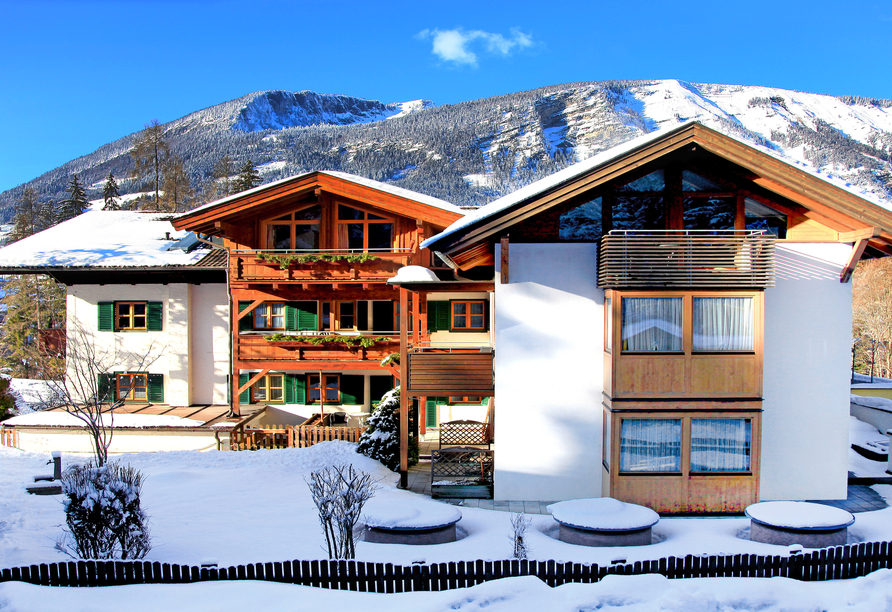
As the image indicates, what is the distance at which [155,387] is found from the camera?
66.4 feet

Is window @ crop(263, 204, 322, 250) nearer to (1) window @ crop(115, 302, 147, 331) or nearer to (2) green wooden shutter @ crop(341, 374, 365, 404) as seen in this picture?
(2) green wooden shutter @ crop(341, 374, 365, 404)

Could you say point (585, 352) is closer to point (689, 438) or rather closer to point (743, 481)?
point (689, 438)

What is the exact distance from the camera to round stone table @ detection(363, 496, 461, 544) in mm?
8805

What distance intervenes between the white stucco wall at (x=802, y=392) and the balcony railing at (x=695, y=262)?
109 centimetres

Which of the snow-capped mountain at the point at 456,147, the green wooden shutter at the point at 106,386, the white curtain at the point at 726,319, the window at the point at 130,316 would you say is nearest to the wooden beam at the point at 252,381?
the window at the point at 130,316

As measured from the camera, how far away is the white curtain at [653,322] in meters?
10.7

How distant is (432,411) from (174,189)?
4446 centimetres


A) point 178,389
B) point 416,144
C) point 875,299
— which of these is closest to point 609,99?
point 416,144

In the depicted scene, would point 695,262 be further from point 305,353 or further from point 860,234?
point 305,353

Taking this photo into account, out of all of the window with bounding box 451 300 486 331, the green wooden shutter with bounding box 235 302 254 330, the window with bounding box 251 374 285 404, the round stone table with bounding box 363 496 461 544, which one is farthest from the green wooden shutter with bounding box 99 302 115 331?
the round stone table with bounding box 363 496 461 544

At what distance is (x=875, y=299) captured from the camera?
1603 inches

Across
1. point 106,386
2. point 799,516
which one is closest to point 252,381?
point 106,386

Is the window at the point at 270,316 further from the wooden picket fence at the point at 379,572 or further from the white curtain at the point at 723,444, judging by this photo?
the white curtain at the point at 723,444

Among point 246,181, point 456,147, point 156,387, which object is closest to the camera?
point 156,387
